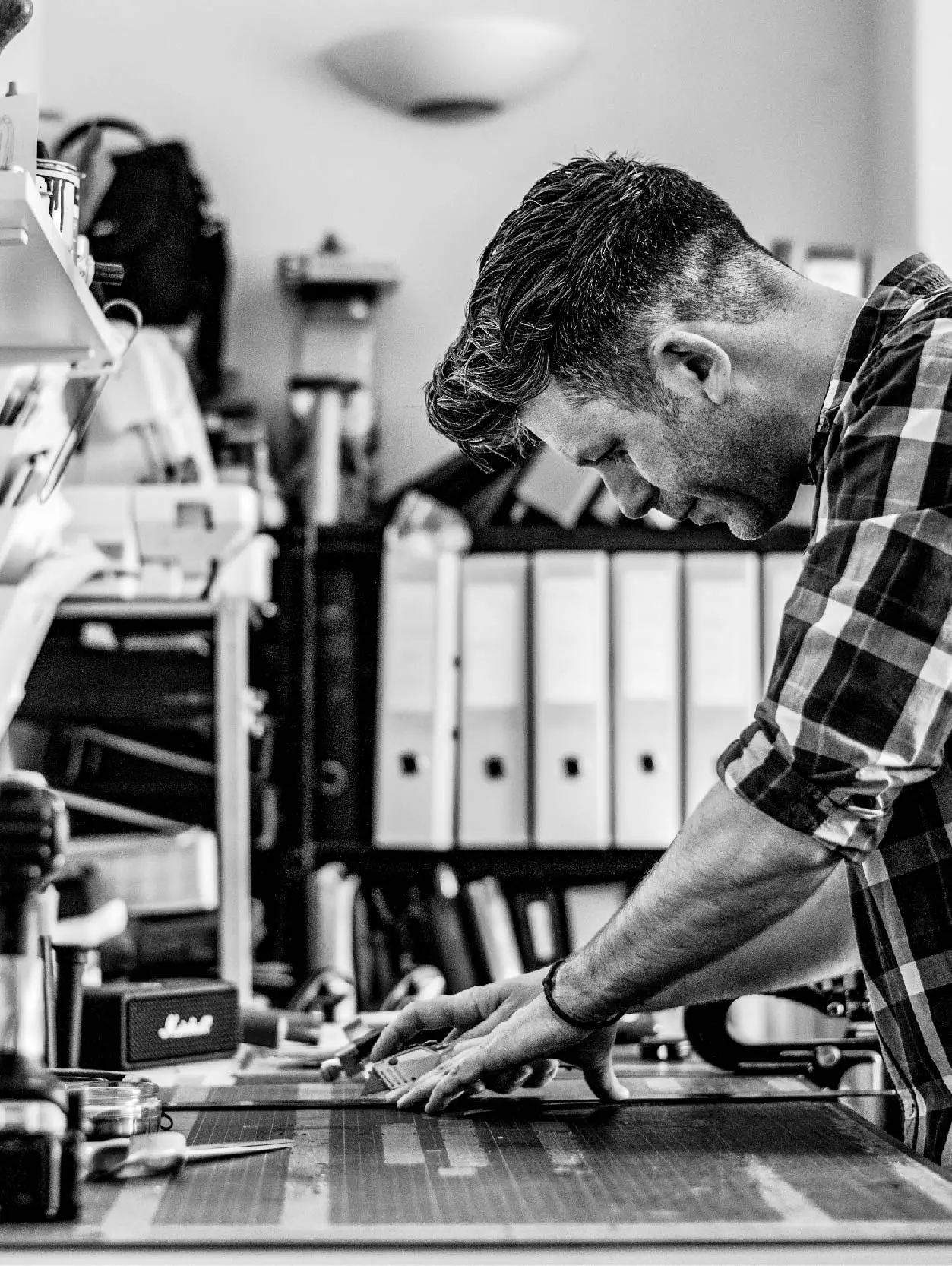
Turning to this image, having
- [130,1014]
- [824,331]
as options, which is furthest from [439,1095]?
[824,331]

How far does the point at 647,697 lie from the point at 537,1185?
2.60 m

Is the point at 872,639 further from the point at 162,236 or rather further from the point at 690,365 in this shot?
the point at 162,236

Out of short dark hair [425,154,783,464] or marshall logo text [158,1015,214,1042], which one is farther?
marshall logo text [158,1015,214,1042]

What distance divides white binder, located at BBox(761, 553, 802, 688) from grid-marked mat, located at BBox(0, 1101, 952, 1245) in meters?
2.37

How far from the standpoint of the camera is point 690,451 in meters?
1.30

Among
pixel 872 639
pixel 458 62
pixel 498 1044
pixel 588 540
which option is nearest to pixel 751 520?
pixel 872 639

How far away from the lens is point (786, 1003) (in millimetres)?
3543

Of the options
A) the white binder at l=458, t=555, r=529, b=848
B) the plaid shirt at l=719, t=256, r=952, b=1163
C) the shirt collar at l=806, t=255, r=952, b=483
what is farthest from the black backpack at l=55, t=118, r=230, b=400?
the plaid shirt at l=719, t=256, r=952, b=1163

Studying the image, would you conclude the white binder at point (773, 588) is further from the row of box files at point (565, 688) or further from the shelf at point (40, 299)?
the shelf at point (40, 299)

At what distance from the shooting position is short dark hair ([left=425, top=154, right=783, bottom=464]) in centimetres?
123

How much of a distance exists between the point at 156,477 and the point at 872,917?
204cm

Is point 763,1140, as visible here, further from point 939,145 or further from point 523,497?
point 939,145

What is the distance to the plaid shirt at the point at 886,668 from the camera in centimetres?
103

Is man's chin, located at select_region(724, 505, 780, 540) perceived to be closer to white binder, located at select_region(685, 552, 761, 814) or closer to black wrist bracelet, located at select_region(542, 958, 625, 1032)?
black wrist bracelet, located at select_region(542, 958, 625, 1032)
